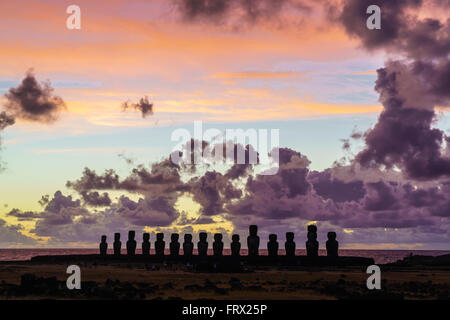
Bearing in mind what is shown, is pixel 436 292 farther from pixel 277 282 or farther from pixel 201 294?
pixel 201 294

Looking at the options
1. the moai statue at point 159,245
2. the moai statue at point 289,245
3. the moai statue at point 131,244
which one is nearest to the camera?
the moai statue at point 289,245

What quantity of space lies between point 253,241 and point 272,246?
8.52ft

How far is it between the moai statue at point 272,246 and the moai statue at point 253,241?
5.54ft

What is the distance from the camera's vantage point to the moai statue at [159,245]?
7313cm

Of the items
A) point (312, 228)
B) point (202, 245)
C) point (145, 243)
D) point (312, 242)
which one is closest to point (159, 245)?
point (145, 243)

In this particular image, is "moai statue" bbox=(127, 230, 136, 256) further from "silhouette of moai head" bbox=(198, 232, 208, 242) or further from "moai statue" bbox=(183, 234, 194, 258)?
"silhouette of moai head" bbox=(198, 232, 208, 242)

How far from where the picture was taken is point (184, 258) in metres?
69.6

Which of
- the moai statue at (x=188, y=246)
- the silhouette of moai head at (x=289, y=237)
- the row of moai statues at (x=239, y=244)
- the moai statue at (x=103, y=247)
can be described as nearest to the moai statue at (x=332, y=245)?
the row of moai statues at (x=239, y=244)

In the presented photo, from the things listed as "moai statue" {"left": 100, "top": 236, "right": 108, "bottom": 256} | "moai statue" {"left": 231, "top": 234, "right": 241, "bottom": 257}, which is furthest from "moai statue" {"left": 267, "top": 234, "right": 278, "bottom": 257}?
"moai statue" {"left": 100, "top": 236, "right": 108, "bottom": 256}

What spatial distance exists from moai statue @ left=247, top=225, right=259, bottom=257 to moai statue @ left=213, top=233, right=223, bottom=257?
3504 millimetres

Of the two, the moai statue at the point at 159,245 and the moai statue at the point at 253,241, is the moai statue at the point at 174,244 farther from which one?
the moai statue at the point at 253,241
